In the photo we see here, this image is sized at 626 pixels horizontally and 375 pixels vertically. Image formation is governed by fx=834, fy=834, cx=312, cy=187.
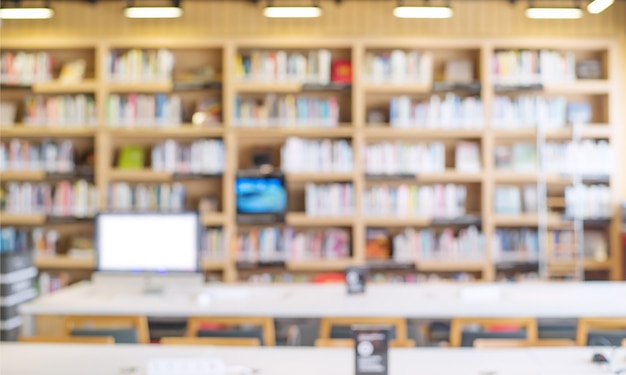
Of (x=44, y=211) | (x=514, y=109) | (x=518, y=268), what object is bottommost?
(x=518, y=268)

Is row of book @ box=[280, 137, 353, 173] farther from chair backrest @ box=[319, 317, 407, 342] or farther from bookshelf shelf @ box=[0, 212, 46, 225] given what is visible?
chair backrest @ box=[319, 317, 407, 342]

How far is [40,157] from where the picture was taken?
8.07 meters

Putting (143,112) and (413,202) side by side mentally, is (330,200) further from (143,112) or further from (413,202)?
(143,112)


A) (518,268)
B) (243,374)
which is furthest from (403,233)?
(243,374)

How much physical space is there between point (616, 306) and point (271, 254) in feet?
12.9

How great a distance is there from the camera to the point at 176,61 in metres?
8.27

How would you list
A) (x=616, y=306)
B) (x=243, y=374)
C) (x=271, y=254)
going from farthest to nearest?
(x=271, y=254)
(x=616, y=306)
(x=243, y=374)

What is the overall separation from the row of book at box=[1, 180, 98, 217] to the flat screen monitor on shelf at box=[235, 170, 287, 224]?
4.54ft

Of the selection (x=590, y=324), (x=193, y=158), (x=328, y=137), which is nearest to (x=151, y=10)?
(x=193, y=158)

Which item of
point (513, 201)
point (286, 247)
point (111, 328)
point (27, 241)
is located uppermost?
point (513, 201)

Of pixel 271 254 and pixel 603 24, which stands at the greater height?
pixel 603 24

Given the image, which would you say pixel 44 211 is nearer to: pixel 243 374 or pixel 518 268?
pixel 518 268

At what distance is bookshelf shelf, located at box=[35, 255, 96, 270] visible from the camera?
309 inches

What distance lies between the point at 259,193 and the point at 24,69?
2.58 metres
